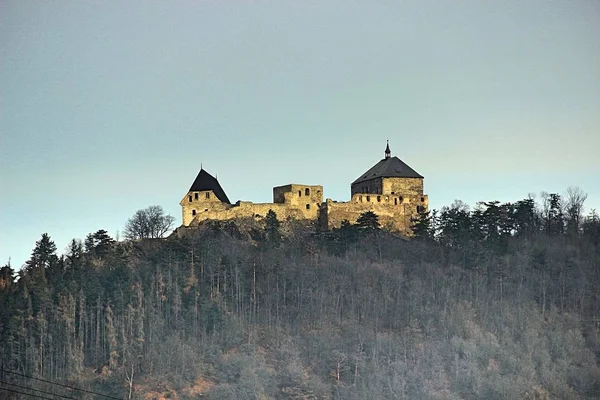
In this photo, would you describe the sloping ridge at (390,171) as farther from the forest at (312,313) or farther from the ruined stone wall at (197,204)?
the ruined stone wall at (197,204)

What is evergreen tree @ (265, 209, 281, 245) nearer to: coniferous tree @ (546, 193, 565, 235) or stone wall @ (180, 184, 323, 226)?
stone wall @ (180, 184, 323, 226)

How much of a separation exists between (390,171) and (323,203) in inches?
286

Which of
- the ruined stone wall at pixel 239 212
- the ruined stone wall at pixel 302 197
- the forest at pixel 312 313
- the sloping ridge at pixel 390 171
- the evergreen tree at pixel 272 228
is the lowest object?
the forest at pixel 312 313

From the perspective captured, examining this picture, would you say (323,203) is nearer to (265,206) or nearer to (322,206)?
(322,206)

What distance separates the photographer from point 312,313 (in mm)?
67062

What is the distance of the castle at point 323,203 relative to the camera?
235 ft

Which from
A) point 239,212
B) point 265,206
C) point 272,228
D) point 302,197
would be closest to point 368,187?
point 302,197

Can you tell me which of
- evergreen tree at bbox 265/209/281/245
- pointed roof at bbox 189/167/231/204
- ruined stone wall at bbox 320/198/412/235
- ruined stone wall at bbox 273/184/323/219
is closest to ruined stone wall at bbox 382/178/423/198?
ruined stone wall at bbox 320/198/412/235

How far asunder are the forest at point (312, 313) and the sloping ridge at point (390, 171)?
3.63 meters

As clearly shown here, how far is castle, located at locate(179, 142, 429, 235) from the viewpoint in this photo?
71.5 m

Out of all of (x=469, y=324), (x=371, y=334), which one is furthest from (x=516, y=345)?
(x=371, y=334)

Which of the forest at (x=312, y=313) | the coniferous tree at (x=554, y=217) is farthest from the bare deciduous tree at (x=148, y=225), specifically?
the coniferous tree at (x=554, y=217)

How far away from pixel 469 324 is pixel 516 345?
136 inches

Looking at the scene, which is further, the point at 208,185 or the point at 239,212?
the point at 208,185
